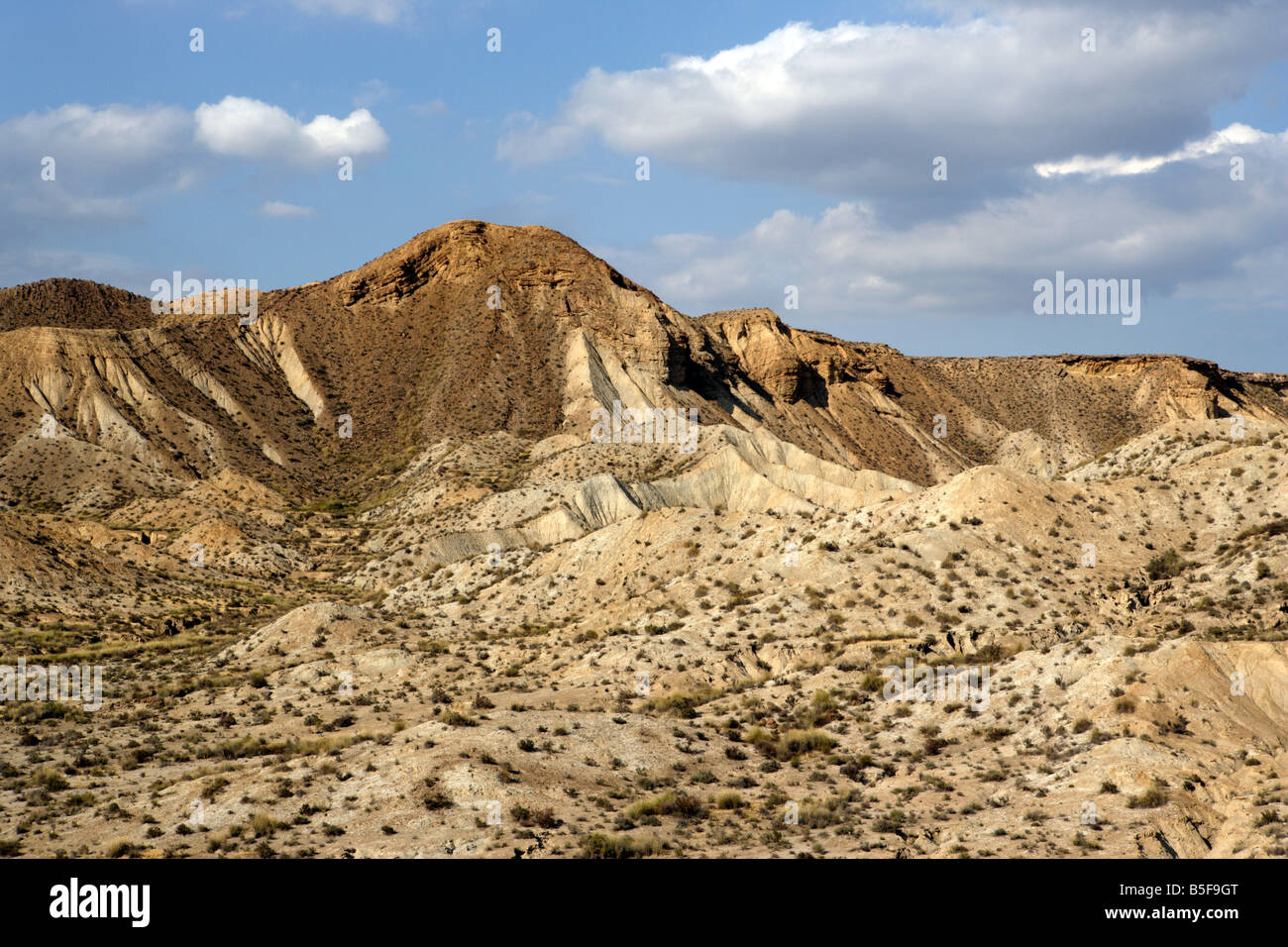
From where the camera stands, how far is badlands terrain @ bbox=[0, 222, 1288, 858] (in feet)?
65.5

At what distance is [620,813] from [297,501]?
62.2m

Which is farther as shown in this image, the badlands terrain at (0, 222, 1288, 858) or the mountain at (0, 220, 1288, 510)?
the mountain at (0, 220, 1288, 510)

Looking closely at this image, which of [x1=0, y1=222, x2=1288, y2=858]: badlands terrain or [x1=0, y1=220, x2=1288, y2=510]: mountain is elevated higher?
[x1=0, y1=220, x2=1288, y2=510]: mountain

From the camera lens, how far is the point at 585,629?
39.2m

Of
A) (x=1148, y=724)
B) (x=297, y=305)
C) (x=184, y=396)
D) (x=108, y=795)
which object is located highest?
(x=297, y=305)

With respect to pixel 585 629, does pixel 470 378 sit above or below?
above

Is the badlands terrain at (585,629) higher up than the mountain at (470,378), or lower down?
lower down

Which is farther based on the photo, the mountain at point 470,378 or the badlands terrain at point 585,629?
the mountain at point 470,378

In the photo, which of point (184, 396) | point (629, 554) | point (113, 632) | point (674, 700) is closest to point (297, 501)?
point (184, 396)

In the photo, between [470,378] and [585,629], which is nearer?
[585,629]

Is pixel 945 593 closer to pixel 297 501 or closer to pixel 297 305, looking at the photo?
pixel 297 501

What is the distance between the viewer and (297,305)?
345 ft

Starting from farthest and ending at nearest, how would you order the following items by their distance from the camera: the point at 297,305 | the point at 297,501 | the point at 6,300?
the point at 6,300 → the point at 297,305 → the point at 297,501

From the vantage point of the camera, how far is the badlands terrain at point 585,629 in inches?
786
